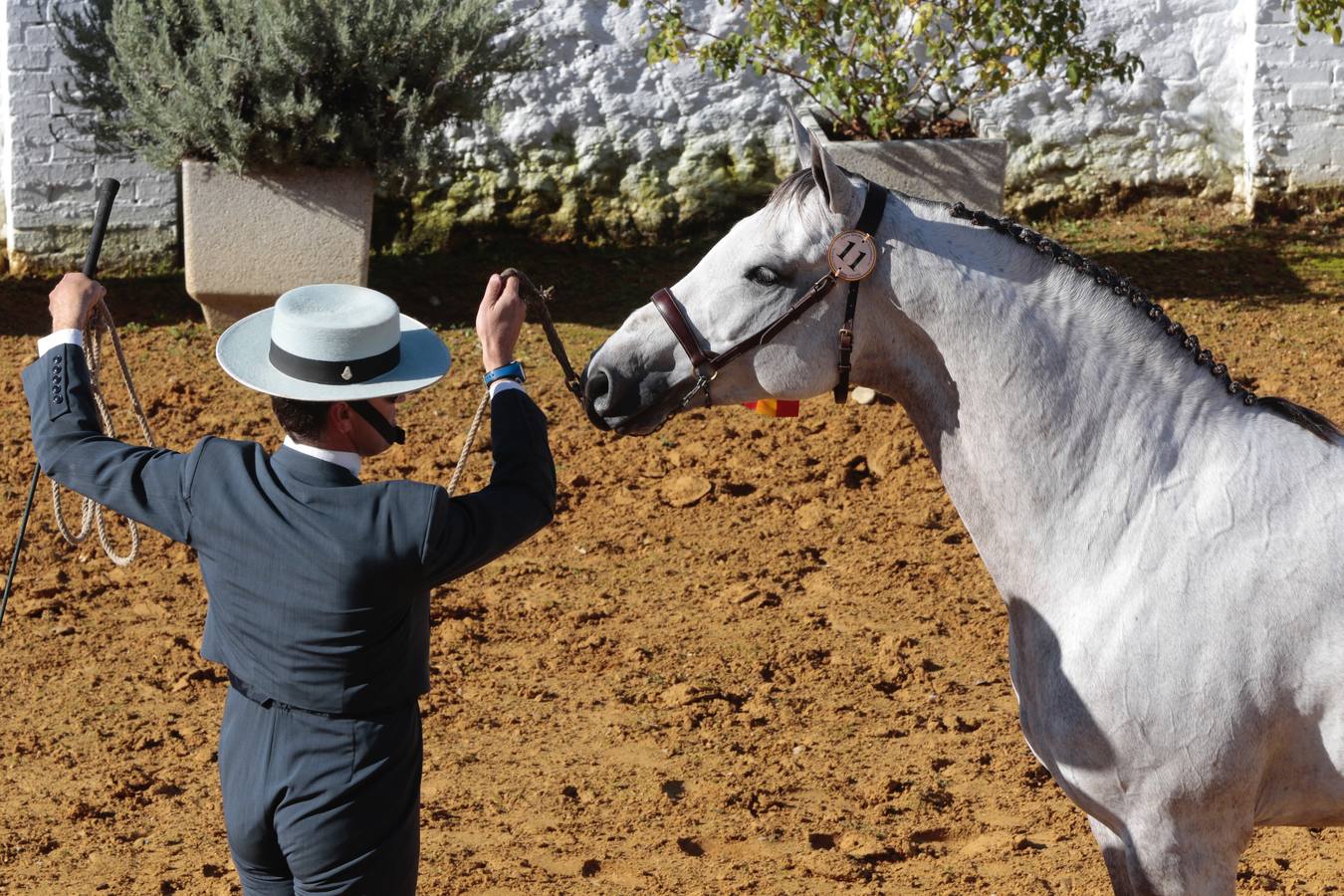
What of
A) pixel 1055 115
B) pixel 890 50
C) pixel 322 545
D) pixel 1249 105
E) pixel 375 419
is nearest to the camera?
pixel 322 545

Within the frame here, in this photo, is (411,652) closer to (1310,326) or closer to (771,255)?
(771,255)

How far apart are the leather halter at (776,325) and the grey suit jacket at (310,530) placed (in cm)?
41

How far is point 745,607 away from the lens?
600cm

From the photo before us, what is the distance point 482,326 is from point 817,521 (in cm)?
417

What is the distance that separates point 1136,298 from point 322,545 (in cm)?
163

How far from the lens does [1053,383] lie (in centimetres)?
282

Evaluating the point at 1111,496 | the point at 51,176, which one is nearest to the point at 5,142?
the point at 51,176

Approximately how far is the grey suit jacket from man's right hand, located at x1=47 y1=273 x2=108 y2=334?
8cm

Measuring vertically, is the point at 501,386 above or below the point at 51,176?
above

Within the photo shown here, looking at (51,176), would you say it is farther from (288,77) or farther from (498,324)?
(498,324)

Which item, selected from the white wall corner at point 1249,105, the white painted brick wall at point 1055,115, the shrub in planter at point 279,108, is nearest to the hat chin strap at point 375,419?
the shrub in planter at point 279,108

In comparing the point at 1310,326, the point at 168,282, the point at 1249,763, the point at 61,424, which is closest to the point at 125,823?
the point at 61,424

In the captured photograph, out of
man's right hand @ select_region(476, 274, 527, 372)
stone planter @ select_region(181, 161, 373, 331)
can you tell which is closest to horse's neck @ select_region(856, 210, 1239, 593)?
man's right hand @ select_region(476, 274, 527, 372)

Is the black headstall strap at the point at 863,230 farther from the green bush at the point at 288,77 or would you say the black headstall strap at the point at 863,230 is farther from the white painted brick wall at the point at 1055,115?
the white painted brick wall at the point at 1055,115
